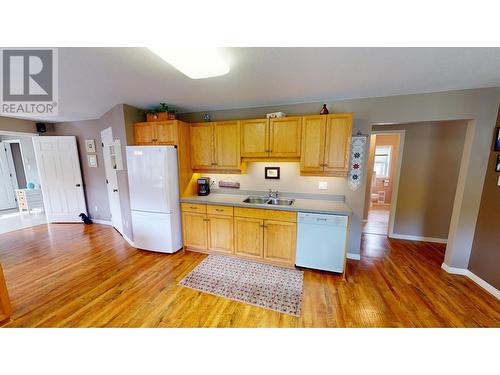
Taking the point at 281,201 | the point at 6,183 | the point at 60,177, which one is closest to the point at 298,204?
the point at 281,201

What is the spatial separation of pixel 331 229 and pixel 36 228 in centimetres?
596

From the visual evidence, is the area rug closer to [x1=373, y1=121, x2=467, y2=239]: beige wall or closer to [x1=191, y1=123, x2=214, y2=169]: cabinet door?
[x1=191, y1=123, x2=214, y2=169]: cabinet door

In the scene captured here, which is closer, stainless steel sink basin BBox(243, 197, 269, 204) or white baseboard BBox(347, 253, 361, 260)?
white baseboard BBox(347, 253, 361, 260)

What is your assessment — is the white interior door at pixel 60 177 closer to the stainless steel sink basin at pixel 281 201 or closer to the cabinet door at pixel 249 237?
the cabinet door at pixel 249 237

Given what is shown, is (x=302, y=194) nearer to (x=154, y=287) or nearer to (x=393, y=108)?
(x=393, y=108)

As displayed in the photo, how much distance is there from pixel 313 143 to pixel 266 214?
3.83ft

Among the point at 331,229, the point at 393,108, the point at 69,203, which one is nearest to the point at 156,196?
the point at 331,229

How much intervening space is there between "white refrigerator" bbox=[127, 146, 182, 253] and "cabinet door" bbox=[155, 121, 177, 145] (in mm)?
158

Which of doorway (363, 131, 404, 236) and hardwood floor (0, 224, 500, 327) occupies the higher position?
doorway (363, 131, 404, 236)

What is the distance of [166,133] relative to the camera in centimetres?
276

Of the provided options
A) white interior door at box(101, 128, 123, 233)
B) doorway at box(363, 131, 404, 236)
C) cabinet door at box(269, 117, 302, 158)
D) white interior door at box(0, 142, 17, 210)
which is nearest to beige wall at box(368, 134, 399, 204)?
doorway at box(363, 131, 404, 236)

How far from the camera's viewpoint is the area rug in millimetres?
1927
